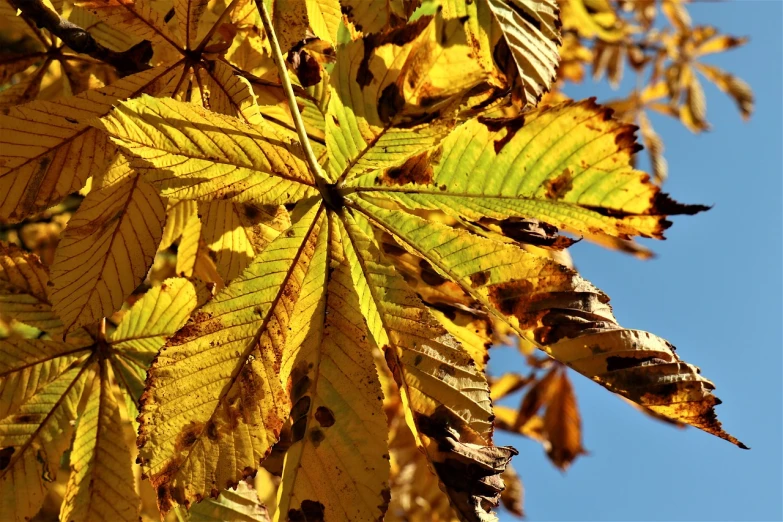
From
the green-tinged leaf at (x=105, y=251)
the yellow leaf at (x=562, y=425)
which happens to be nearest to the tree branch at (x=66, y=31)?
the green-tinged leaf at (x=105, y=251)

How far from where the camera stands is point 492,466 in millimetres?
658

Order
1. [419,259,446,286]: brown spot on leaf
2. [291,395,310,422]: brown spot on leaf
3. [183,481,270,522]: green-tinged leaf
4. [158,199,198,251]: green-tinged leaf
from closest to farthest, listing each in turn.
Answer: [291,395,310,422]: brown spot on leaf < [419,259,446,286]: brown spot on leaf < [183,481,270,522]: green-tinged leaf < [158,199,198,251]: green-tinged leaf

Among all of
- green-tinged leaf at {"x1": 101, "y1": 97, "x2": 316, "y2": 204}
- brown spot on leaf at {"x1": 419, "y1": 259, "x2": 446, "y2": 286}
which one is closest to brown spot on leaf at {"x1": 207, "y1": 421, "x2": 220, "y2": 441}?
green-tinged leaf at {"x1": 101, "y1": 97, "x2": 316, "y2": 204}

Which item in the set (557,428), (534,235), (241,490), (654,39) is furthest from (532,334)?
(654,39)

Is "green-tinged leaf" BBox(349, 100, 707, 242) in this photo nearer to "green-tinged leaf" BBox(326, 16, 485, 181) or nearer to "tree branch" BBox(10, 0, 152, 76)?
"green-tinged leaf" BBox(326, 16, 485, 181)

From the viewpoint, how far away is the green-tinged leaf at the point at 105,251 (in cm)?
71

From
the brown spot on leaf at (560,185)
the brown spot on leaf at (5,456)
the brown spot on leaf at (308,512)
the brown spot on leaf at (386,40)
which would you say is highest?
the brown spot on leaf at (386,40)

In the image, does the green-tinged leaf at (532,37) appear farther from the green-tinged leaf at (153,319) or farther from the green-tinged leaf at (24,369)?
the green-tinged leaf at (24,369)

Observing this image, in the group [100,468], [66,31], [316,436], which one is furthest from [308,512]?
[66,31]

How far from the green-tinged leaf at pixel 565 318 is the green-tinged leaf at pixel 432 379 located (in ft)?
0.16

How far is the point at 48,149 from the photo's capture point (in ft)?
2.37

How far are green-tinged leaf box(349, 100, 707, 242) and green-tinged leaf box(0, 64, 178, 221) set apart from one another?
0.39 meters

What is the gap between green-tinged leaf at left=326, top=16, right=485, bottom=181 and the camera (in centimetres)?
56

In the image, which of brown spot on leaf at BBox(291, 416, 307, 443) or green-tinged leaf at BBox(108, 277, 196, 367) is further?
green-tinged leaf at BBox(108, 277, 196, 367)
